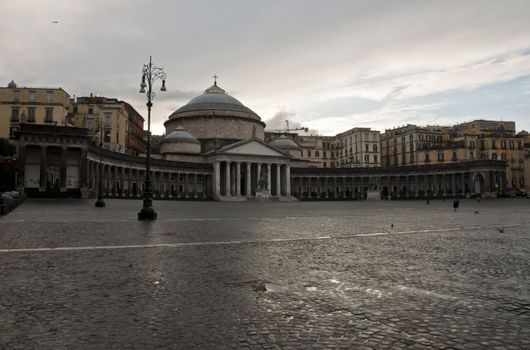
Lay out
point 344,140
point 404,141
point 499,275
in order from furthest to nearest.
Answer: point 344,140, point 404,141, point 499,275

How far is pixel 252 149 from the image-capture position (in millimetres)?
88812

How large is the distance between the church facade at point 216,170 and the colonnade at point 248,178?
0.21 metres

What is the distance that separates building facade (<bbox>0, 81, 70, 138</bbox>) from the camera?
2677 inches

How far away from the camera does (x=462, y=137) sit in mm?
106500

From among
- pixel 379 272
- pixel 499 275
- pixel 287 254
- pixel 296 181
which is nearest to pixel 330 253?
pixel 287 254

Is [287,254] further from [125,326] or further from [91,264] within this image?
[125,326]

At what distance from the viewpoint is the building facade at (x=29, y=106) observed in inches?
2677

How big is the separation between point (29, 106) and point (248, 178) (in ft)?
132

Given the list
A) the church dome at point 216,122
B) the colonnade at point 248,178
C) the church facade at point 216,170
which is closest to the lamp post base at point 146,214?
the church facade at point 216,170

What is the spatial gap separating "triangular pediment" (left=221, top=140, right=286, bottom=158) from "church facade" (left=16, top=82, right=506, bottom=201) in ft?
0.68

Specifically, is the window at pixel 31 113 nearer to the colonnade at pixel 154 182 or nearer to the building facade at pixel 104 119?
the building facade at pixel 104 119

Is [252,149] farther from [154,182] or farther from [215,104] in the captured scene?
[154,182]

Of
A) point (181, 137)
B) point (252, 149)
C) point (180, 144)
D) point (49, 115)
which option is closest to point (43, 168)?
point (49, 115)

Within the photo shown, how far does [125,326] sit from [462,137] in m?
114
